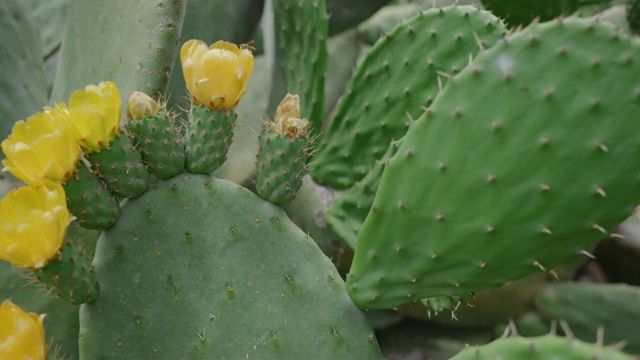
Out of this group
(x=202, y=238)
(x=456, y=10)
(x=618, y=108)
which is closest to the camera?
(x=618, y=108)

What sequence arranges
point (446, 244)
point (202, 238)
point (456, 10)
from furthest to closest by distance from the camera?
1. point (456, 10)
2. point (202, 238)
3. point (446, 244)

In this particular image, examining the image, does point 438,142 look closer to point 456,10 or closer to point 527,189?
point 527,189

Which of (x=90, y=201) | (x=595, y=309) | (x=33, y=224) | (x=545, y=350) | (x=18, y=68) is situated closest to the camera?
(x=545, y=350)

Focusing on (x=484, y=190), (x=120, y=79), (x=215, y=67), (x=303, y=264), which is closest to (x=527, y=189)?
(x=484, y=190)

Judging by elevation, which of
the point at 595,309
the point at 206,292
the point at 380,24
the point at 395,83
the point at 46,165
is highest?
the point at 46,165

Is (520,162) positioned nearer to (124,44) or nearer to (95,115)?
(95,115)

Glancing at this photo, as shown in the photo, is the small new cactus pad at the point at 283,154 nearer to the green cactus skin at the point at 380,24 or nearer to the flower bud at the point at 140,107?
the flower bud at the point at 140,107

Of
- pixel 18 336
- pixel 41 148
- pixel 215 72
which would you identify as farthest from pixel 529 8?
pixel 18 336

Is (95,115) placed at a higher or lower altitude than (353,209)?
higher
